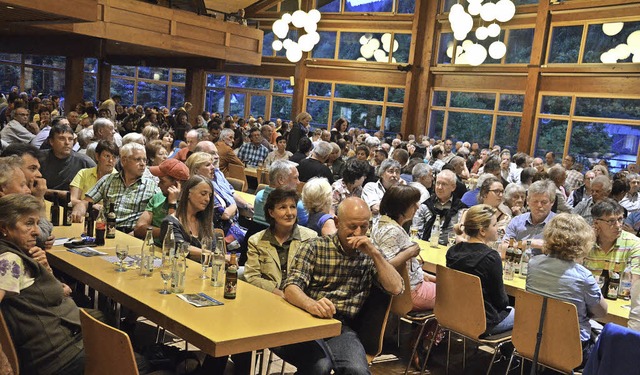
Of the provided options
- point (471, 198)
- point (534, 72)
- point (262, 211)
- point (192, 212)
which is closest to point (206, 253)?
point (192, 212)

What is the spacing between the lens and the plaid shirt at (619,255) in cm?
452

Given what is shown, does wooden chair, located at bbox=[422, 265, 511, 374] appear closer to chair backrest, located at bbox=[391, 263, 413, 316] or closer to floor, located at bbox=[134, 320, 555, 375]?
chair backrest, located at bbox=[391, 263, 413, 316]

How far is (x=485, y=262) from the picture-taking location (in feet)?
13.3

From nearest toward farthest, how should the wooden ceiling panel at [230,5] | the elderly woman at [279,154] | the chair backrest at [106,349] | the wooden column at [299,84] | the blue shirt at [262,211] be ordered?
1. the chair backrest at [106,349]
2. the blue shirt at [262,211]
3. the elderly woman at [279,154]
4. the wooden ceiling panel at [230,5]
5. the wooden column at [299,84]

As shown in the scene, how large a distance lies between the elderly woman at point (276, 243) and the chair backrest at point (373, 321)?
548 millimetres

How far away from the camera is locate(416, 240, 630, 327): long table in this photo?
3797 mm

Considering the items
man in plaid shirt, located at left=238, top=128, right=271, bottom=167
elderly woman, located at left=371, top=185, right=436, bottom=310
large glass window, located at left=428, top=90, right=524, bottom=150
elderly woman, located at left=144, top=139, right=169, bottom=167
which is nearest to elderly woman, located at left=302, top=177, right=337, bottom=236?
elderly woman, located at left=371, top=185, right=436, bottom=310

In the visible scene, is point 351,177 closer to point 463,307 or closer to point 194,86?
point 463,307

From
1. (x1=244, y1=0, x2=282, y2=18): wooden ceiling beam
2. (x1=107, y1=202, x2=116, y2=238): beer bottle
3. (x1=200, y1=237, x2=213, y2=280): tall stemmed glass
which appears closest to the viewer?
(x1=200, y1=237, x2=213, y2=280): tall stemmed glass

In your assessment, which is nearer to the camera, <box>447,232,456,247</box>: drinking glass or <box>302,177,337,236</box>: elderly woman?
<box>302,177,337,236</box>: elderly woman

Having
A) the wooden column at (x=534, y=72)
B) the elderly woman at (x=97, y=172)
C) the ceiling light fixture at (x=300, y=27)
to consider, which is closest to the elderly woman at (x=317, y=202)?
the elderly woman at (x=97, y=172)

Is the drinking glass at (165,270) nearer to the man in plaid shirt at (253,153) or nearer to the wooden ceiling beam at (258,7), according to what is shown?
the man in plaid shirt at (253,153)

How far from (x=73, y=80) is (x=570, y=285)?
12.9 m

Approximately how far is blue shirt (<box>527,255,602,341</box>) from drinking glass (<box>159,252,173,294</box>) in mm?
2291
